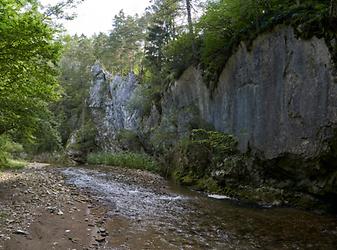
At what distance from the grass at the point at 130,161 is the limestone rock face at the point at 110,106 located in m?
4.38

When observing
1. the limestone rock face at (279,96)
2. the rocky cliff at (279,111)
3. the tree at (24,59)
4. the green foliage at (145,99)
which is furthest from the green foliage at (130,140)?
the tree at (24,59)

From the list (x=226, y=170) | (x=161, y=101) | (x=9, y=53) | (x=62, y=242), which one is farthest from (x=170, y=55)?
(x=62, y=242)

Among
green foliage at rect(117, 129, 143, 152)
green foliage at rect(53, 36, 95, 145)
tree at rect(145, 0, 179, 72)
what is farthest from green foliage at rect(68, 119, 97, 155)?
tree at rect(145, 0, 179, 72)

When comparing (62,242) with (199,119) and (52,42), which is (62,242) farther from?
(199,119)

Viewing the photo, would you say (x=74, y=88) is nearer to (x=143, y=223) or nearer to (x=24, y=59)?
(x=24, y=59)

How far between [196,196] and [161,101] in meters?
14.5

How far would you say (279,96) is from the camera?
13.4m

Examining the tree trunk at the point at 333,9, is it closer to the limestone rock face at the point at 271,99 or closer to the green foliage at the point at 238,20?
the green foliage at the point at 238,20

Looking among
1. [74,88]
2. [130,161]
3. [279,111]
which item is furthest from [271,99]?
[74,88]

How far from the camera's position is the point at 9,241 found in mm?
6238

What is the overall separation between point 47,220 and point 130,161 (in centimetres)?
1923

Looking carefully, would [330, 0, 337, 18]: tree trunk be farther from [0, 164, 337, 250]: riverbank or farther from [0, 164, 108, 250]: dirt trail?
[0, 164, 108, 250]: dirt trail

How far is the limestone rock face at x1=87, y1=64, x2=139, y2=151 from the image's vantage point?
3684 centimetres

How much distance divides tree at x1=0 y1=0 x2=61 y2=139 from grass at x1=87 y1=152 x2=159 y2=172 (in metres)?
13.3
